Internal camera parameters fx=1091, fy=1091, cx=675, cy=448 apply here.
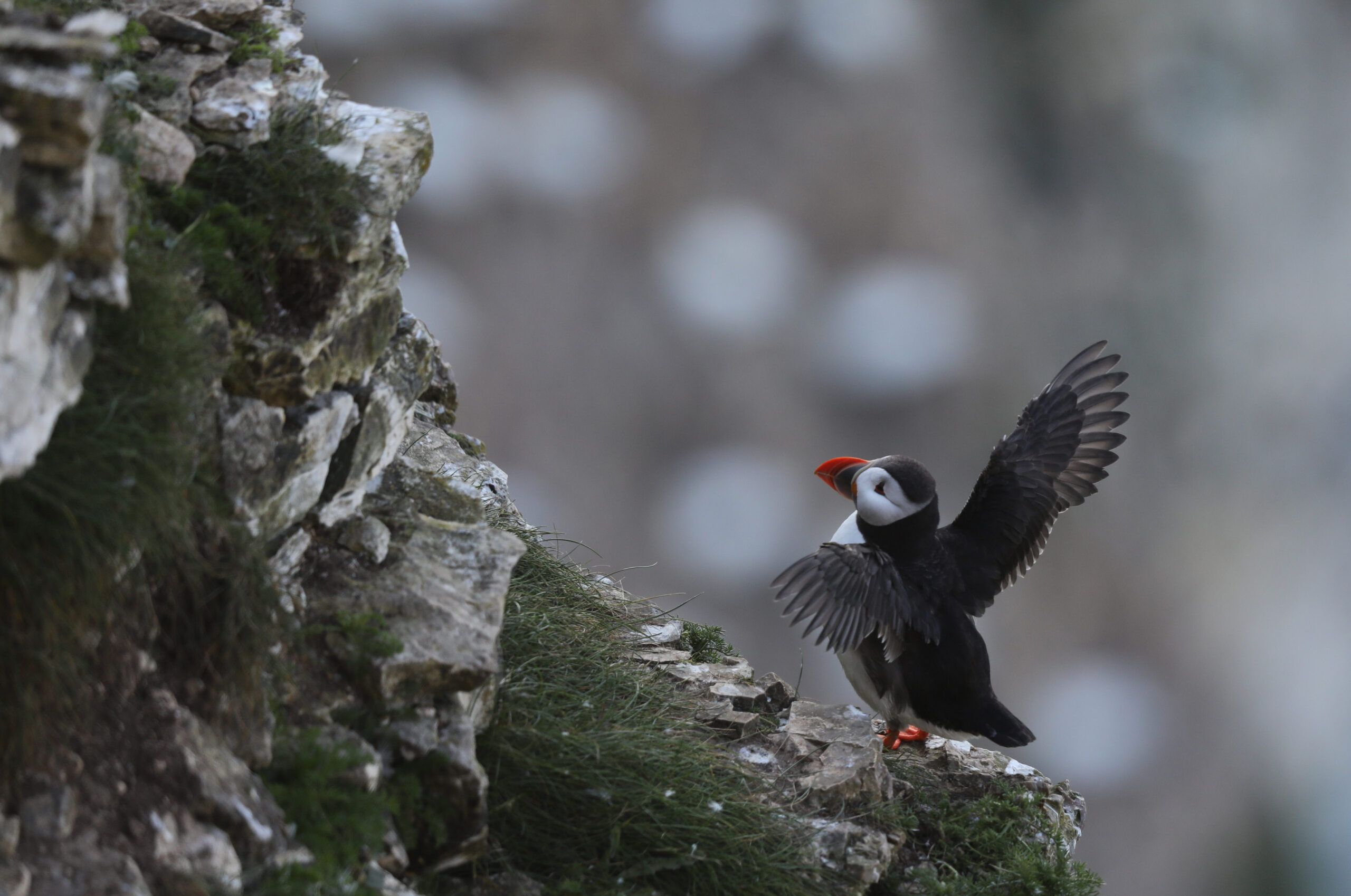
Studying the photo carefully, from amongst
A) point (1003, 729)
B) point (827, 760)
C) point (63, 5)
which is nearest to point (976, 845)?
point (827, 760)

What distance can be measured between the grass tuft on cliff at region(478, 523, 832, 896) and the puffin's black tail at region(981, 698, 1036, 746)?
118 centimetres

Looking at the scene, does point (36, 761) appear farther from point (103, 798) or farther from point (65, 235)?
point (65, 235)

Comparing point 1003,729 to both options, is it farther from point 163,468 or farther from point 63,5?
point 63,5

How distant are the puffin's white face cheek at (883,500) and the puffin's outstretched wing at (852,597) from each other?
194 mm

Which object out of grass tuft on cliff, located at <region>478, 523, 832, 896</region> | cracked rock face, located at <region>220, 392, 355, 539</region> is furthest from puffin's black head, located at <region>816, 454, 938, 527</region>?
cracked rock face, located at <region>220, 392, 355, 539</region>

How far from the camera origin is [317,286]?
8.09 ft

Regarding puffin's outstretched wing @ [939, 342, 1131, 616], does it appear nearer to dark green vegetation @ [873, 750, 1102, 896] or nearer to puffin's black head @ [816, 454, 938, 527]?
puffin's black head @ [816, 454, 938, 527]

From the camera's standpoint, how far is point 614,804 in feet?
9.09

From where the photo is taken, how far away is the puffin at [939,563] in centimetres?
380

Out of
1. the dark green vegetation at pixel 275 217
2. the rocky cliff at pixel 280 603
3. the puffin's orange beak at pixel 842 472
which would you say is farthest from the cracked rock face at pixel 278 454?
the puffin's orange beak at pixel 842 472

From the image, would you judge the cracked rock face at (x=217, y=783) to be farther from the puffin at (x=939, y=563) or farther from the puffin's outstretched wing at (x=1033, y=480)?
the puffin's outstretched wing at (x=1033, y=480)

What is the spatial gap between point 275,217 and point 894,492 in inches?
98.3

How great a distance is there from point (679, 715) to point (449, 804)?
3.77 feet

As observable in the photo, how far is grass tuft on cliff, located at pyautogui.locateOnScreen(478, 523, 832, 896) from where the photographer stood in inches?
105
